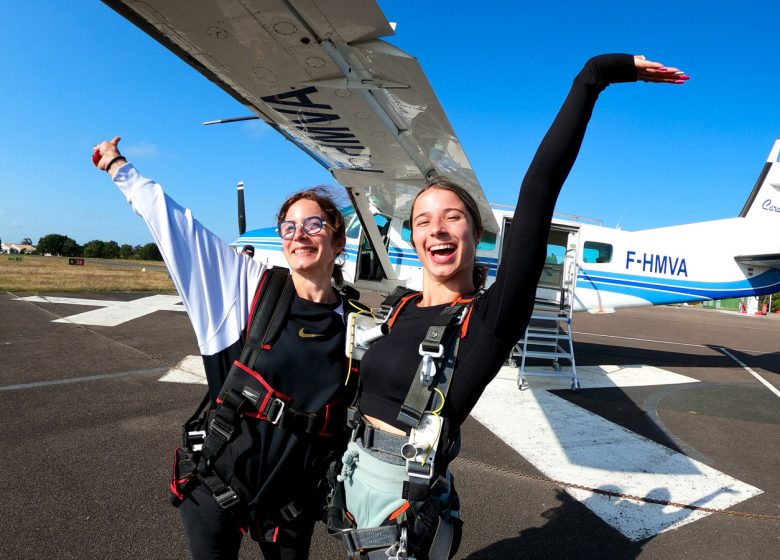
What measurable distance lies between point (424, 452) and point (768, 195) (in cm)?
1370

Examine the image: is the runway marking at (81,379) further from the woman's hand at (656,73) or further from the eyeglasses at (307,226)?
the woman's hand at (656,73)

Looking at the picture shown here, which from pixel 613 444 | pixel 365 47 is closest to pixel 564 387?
pixel 613 444

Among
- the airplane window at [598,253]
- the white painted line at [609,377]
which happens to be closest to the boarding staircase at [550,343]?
the white painted line at [609,377]

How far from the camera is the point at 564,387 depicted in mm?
6793

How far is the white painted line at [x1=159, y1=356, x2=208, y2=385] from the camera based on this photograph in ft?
19.3

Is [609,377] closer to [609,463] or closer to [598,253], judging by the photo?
[598,253]

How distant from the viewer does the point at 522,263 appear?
1.23 meters

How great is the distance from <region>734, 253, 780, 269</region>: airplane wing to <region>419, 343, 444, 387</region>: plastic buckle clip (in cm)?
1196

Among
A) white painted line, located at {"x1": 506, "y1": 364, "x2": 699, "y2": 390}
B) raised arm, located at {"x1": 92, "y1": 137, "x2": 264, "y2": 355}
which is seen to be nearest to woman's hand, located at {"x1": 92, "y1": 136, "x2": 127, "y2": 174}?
raised arm, located at {"x1": 92, "y1": 137, "x2": 264, "y2": 355}

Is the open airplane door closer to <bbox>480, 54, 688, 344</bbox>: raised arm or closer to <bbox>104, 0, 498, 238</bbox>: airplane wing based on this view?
<bbox>104, 0, 498, 238</bbox>: airplane wing

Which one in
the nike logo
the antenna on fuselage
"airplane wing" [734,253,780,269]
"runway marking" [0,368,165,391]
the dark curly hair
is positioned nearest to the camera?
the nike logo

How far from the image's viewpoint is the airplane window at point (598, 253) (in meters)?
9.63

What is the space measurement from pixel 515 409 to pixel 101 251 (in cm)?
10408

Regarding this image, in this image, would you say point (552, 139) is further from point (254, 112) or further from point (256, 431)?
point (254, 112)
